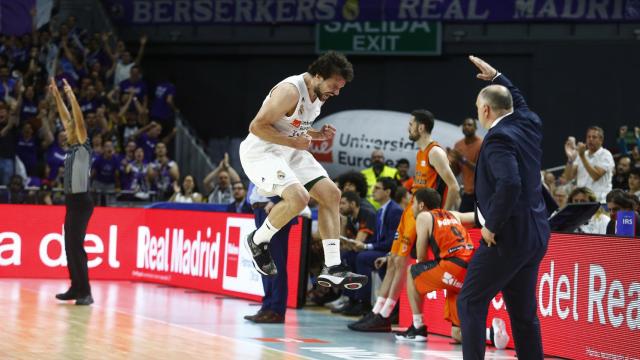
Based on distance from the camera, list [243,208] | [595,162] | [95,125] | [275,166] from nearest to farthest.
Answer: [275,166]
[595,162]
[243,208]
[95,125]

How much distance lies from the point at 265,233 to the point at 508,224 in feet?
7.25

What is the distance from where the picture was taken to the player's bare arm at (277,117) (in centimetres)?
816

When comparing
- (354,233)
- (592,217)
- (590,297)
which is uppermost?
(592,217)

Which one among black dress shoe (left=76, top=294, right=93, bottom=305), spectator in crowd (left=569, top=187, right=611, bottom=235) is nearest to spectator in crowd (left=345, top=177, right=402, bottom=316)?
spectator in crowd (left=569, top=187, right=611, bottom=235)

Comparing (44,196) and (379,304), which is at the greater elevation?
(44,196)

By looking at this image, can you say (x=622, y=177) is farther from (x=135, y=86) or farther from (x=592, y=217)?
(x=135, y=86)

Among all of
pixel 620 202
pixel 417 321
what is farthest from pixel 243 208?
Answer: pixel 620 202

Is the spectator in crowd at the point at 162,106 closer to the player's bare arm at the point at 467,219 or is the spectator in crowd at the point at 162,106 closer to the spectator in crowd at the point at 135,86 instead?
the spectator in crowd at the point at 135,86

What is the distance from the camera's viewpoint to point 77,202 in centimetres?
1282

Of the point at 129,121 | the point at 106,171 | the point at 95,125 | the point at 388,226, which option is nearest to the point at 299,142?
the point at 388,226

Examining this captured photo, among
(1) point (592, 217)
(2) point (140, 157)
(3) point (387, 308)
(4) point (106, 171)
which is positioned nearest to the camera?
(3) point (387, 308)

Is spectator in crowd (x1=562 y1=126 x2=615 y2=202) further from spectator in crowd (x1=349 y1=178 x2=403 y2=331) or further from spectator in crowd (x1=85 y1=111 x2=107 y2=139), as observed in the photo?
spectator in crowd (x1=85 y1=111 x2=107 y2=139)

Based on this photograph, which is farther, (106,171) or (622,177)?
(106,171)

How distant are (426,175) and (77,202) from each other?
14.0ft
